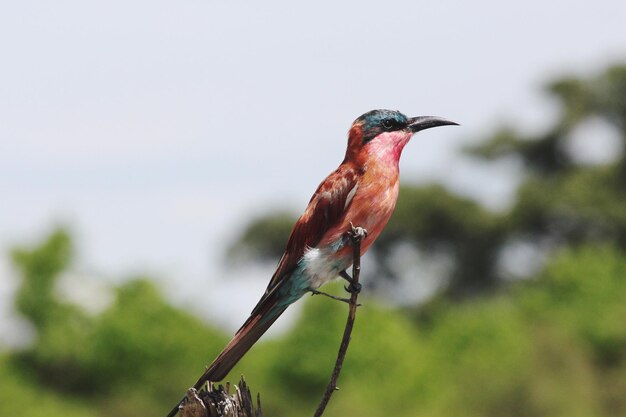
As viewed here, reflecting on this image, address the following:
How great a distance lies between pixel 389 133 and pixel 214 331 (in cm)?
1963

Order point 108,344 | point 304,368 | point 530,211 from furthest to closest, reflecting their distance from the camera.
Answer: point 530,211 → point 108,344 → point 304,368

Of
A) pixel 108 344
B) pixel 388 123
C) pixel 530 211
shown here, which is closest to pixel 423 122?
pixel 388 123

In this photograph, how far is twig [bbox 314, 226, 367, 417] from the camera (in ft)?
14.6

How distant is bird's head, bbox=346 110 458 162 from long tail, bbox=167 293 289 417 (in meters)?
0.80

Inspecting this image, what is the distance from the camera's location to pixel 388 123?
222 inches

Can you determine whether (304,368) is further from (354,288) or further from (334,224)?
(354,288)

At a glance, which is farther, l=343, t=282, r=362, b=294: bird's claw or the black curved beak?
the black curved beak

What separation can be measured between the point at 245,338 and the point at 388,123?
4.06 feet

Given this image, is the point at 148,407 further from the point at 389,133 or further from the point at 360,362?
the point at 389,133

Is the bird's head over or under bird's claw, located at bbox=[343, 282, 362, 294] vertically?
over

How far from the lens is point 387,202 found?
534cm

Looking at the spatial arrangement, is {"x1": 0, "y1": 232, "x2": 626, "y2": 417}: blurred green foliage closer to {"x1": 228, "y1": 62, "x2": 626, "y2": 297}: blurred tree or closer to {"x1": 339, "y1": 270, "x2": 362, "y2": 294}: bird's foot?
{"x1": 339, "y1": 270, "x2": 362, "y2": 294}: bird's foot

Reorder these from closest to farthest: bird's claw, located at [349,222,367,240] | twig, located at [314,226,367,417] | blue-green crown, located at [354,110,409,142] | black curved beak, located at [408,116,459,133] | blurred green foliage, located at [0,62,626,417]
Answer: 1. twig, located at [314,226,367,417]
2. bird's claw, located at [349,222,367,240]
3. black curved beak, located at [408,116,459,133]
4. blue-green crown, located at [354,110,409,142]
5. blurred green foliage, located at [0,62,626,417]

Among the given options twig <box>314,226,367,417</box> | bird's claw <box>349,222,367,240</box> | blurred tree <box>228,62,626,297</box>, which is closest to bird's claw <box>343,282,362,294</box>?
twig <box>314,226,367,417</box>
